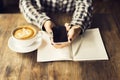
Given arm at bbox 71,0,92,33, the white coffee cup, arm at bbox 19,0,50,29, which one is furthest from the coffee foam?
arm at bbox 71,0,92,33

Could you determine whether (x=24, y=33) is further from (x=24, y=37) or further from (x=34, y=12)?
(x=34, y=12)

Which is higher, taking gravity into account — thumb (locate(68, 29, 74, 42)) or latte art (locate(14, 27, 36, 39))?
latte art (locate(14, 27, 36, 39))

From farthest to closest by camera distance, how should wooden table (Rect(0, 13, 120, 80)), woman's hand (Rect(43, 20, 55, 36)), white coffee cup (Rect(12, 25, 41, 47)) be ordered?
woman's hand (Rect(43, 20, 55, 36)) → white coffee cup (Rect(12, 25, 41, 47)) → wooden table (Rect(0, 13, 120, 80))

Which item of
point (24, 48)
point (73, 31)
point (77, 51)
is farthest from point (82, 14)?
point (24, 48)

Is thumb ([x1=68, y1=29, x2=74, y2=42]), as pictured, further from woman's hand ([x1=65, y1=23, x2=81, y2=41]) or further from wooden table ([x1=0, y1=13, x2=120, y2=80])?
wooden table ([x1=0, y1=13, x2=120, y2=80])

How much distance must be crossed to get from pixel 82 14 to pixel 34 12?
266 millimetres

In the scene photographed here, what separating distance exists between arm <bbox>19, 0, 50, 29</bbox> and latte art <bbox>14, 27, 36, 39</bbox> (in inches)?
4.9

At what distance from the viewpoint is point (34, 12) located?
1.25 m

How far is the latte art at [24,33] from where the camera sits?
1.00 metres

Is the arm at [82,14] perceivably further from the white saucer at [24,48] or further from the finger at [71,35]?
the white saucer at [24,48]

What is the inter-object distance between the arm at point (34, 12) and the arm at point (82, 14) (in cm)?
15

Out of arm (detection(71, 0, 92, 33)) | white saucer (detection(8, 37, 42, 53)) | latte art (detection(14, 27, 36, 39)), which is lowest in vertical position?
Answer: white saucer (detection(8, 37, 42, 53))

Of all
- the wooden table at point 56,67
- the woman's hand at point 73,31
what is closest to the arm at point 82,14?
the woman's hand at point 73,31

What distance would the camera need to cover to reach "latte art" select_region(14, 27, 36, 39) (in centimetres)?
100
